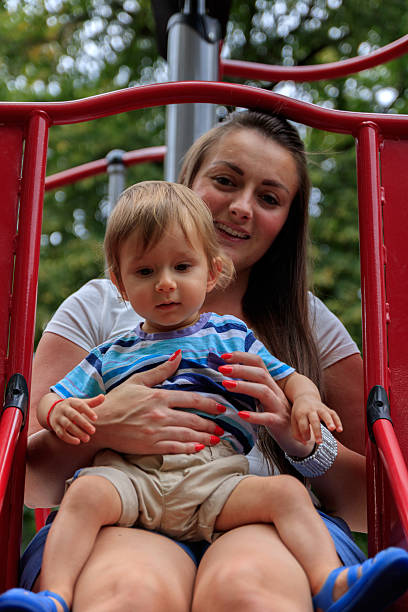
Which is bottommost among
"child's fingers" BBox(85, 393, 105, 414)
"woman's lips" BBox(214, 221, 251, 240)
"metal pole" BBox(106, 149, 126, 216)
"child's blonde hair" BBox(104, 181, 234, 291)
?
"child's fingers" BBox(85, 393, 105, 414)

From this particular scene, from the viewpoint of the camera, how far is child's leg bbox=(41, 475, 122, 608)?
1007 mm

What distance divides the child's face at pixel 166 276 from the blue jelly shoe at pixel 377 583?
0.51m

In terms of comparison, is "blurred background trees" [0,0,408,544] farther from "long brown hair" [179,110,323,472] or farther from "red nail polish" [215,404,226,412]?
"red nail polish" [215,404,226,412]

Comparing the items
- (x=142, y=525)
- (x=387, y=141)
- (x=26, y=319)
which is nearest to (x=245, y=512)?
(x=142, y=525)

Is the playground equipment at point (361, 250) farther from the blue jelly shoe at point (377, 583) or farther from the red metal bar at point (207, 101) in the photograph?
the blue jelly shoe at point (377, 583)

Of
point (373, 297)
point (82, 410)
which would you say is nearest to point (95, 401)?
point (82, 410)

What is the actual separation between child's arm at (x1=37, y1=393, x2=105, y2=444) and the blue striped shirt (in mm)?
90

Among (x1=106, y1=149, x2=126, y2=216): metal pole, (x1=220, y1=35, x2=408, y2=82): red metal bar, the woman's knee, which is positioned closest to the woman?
the woman's knee

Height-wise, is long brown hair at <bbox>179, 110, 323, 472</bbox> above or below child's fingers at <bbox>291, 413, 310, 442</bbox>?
above

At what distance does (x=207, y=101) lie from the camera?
4.66 feet

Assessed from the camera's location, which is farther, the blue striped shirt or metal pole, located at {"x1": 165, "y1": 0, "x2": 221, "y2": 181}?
metal pole, located at {"x1": 165, "y1": 0, "x2": 221, "y2": 181}

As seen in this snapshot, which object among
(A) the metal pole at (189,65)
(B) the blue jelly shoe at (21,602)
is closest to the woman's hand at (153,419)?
(B) the blue jelly shoe at (21,602)

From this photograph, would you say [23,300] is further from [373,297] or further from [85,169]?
[85,169]

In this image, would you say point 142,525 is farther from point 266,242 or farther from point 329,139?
point 329,139
